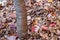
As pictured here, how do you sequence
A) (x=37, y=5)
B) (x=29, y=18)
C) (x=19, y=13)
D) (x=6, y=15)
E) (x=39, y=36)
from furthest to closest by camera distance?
(x=37, y=5), (x=6, y=15), (x=29, y=18), (x=39, y=36), (x=19, y=13)

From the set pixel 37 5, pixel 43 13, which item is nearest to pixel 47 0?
pixel 37 5

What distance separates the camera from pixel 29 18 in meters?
2.17

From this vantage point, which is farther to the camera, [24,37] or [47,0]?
[47,0]

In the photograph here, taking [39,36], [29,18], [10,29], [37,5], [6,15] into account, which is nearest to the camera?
[39,36]

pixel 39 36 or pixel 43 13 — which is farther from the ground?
pixel 43 13

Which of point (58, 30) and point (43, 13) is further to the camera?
point (43, 13)

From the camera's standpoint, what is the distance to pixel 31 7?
2.46 m

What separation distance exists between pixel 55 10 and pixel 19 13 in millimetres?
917

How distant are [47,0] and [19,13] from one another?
3.81ft

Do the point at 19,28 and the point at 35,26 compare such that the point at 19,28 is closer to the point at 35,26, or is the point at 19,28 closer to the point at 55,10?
the point at 35,26

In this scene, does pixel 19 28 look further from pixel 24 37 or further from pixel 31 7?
pixel 31 7

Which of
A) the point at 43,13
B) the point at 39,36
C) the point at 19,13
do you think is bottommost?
the point at 39,36

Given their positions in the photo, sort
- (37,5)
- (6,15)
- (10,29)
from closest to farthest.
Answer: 1. (10,29)
2. (6,15)
3. (37,5)

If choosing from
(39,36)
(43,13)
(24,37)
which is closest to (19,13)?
(24,37)
